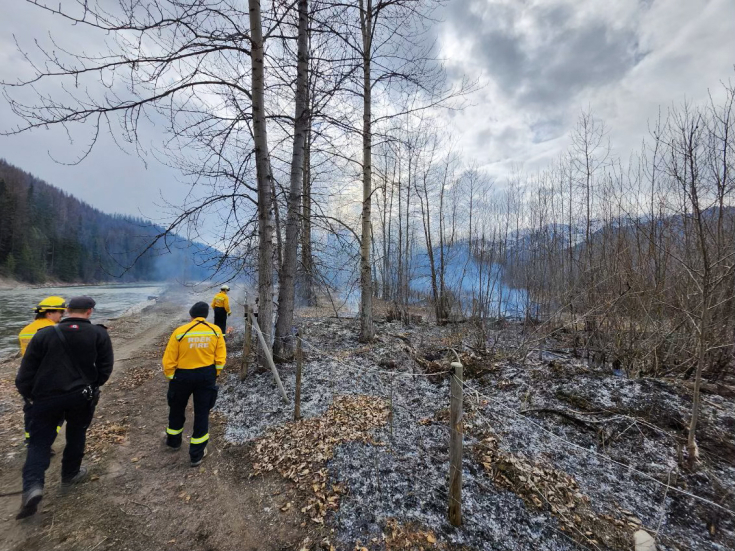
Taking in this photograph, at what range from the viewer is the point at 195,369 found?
11.9 ft

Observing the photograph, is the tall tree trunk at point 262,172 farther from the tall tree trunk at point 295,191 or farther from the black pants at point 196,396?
the black pants at point 196,396

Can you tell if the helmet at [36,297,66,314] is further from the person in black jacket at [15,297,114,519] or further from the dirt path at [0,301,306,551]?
the dirt path at [0,301,306,551]

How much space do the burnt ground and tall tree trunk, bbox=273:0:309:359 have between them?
1.52 m

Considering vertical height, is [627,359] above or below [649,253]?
below

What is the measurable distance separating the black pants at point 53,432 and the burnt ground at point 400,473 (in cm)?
33

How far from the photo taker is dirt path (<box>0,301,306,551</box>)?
8.74ft

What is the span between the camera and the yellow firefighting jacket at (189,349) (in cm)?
360

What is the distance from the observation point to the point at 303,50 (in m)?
6.14

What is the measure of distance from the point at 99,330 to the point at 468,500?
4.52 m

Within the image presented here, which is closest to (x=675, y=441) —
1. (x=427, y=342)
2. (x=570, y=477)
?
(x=570, y=477)

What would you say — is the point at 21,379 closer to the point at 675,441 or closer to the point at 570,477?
the point at 570,477

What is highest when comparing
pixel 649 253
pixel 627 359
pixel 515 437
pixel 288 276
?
pixel 649 253

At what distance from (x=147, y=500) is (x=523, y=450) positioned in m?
4.49

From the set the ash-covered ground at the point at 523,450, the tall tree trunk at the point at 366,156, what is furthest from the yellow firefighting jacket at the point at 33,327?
the tall tree trunk at the point at 366,156
